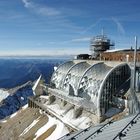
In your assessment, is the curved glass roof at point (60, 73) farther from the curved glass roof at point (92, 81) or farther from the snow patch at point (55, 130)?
the curved glass roof at point (92, 81)

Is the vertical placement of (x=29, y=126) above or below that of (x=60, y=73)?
below

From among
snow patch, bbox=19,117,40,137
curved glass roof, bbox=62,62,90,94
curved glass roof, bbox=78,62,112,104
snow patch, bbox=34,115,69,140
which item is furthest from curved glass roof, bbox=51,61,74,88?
curved glass roof, bbox=78,62,112,104

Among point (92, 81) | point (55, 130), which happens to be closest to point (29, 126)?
point (55, 130)

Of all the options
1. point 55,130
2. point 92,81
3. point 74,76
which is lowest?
point 55,130

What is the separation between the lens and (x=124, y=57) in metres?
75.0

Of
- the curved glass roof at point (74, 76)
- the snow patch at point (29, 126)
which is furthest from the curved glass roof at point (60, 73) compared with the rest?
the snow patch at point (29, 126)

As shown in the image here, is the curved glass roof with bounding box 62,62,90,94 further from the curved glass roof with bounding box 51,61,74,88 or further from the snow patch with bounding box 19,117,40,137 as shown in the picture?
the snow patch with bounding box 19,117,40,137

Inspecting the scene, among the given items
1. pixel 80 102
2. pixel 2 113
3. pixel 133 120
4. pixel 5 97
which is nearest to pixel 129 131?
pixel 133 120

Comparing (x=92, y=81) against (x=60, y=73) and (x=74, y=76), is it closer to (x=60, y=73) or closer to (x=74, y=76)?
(x=74, y=76)

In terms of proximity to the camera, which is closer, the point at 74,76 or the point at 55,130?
the point at 55,130

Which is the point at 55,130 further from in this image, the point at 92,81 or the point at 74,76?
the point at 74,76

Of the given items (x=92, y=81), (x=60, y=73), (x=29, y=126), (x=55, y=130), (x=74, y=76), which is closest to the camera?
(x=55, y=130)

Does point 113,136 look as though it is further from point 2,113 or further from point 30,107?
point 2,113

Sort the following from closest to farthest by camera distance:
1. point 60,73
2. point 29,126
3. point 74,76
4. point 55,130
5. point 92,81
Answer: point 55,130 → point 92,81 → point 29,126 → point 74,76 → point 60,73
